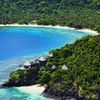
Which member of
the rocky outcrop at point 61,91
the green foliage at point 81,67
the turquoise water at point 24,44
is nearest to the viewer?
the green foliage at point 81,67

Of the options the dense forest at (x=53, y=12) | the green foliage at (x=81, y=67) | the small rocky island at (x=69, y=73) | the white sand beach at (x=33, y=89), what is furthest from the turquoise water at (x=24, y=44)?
the dense forest at (x=53, y=12)

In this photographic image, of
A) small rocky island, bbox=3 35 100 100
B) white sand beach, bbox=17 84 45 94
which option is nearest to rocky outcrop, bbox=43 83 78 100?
small rocky island, bbox=3 35 100 100

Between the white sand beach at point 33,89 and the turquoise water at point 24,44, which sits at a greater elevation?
the white sand beach at point 33,89

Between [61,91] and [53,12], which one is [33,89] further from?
[53,12]

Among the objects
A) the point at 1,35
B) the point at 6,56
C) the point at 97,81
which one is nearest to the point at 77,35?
the point at 1,35

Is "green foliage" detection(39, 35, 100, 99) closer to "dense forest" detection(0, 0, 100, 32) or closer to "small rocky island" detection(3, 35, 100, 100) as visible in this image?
"small rocky island" detection(3, 35, 100, 100)

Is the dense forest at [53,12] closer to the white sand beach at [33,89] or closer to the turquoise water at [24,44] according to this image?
the turquoise water at [24,44]

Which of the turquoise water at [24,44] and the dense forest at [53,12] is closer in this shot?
the turquoise water at [24,44]
